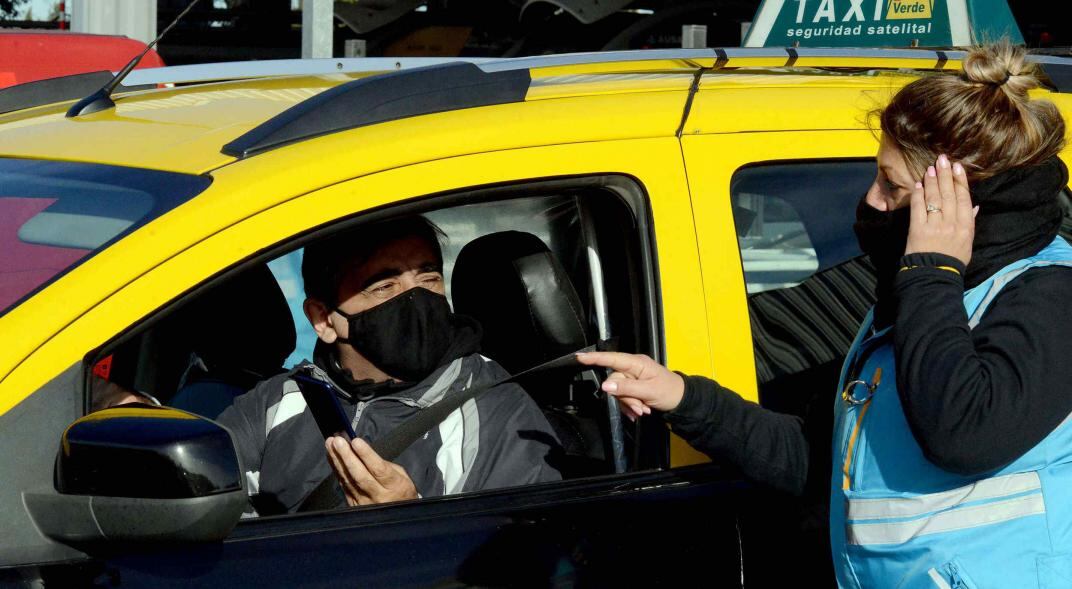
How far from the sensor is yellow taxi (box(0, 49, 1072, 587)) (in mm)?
1535

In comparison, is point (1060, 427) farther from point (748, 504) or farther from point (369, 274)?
point (369, 274)

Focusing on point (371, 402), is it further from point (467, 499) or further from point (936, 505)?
point (936, 505)

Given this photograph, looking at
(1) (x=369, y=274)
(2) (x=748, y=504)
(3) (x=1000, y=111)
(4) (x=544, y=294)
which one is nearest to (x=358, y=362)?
(1) (x=369, y=274)

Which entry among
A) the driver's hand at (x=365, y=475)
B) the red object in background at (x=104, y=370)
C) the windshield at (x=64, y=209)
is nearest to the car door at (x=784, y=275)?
the driver's hand at (x=365, y=475)

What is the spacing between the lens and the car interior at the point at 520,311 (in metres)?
1.93

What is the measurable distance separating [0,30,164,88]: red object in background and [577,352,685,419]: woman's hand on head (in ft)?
12.2

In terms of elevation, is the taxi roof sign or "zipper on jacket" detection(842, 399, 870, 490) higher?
the taxi roof sign

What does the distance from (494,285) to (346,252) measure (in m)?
0.34

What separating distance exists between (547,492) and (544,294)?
20.1 inches

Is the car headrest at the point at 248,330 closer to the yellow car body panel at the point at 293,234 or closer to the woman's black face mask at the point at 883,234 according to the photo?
the yellow car body panel at the point at 293,234

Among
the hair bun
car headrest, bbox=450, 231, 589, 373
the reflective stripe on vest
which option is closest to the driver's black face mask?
car headrest, bbox=450, 231, 589, 373

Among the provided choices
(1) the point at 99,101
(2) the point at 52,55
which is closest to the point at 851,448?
(1) the point at 99,101

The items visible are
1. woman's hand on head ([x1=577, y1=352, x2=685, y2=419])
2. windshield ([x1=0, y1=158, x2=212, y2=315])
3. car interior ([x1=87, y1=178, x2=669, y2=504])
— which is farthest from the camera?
car interior ([x1=87, y1=178, x2=669, y2=504])

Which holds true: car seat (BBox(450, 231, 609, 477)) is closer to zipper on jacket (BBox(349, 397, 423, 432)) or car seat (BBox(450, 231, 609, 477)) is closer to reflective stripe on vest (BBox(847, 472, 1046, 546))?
zipper on jacket (BBox(349, 397, 423, 432))
